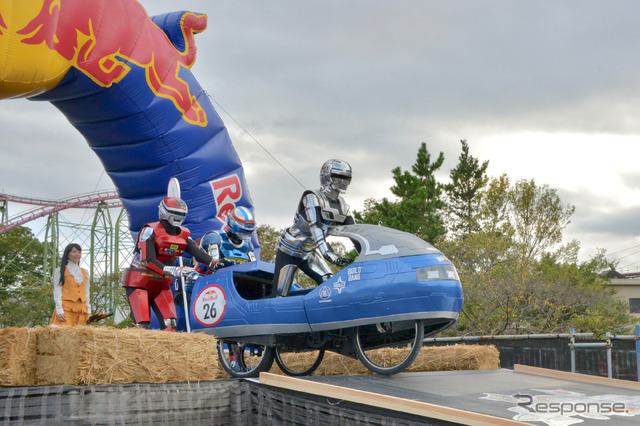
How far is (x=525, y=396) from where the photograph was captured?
4641mm

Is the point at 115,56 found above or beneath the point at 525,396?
above

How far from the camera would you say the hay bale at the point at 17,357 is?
16.1 ft

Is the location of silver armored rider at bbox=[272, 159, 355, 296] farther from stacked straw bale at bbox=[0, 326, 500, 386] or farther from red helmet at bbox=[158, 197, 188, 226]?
red helmet at bbox=[158, 197, 188, 226]

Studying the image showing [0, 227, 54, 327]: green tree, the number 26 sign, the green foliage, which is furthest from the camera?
the green foliage

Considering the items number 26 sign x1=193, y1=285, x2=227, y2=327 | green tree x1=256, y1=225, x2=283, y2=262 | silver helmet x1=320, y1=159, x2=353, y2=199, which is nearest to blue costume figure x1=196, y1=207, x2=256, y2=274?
number 26 sign x1=193, y1=285, x2=227, y2=327

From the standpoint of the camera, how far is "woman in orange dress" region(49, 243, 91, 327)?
7.11 meters

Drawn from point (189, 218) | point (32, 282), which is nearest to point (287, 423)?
point (189, 218)

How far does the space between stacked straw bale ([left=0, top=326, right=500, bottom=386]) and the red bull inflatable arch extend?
172 inches

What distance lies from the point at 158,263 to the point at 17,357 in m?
2.36

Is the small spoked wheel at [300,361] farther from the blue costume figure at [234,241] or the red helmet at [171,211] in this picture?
the red helmet at [171,211]

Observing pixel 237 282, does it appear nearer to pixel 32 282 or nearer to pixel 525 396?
pixel 525 396

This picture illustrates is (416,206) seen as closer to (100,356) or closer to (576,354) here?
(576,354)

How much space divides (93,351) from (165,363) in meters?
0.62

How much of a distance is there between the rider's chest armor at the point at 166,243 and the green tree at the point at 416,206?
64.1 ft
